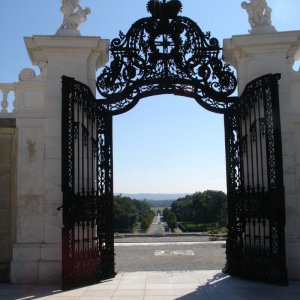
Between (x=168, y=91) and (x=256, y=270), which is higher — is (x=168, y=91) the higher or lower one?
the higher one

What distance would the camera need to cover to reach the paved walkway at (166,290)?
5461mm

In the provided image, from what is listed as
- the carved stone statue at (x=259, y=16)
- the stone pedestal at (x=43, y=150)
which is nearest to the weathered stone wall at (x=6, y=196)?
the stone pedestal at (x=43, y=150)

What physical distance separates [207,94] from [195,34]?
103cm

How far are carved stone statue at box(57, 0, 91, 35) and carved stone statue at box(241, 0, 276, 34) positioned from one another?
8.92ft

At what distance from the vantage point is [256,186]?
21.7ft

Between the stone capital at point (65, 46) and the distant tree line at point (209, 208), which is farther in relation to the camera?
the distant tree line at point (209, 208)

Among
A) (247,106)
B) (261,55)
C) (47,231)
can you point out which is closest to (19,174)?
(47,231)

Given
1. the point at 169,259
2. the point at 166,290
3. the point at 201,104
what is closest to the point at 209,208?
the point at 169,259

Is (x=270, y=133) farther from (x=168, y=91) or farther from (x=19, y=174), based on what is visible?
(x=19, y=174)

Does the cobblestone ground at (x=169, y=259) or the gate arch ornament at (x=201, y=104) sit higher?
the gate arch ornament at (x=201, y=104)

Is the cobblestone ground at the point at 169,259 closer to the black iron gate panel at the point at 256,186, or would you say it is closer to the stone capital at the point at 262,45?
the black iron gate panel at the point at 256,186

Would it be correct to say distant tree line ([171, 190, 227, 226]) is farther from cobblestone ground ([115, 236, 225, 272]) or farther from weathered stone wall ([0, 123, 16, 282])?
weathered stone wall ([0, 123, 16, 282])

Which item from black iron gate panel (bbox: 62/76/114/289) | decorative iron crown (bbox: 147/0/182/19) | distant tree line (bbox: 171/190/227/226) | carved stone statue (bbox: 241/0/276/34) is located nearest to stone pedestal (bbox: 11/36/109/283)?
black iron gate panel (bbox: 62/76/114/289)

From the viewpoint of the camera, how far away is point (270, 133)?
6.11 meters
